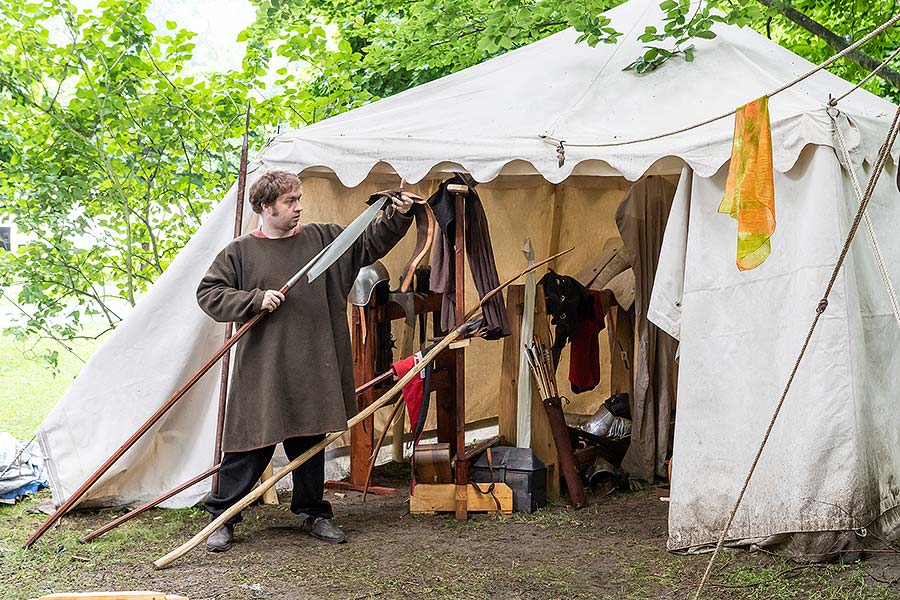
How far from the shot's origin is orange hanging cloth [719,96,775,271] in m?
3.23

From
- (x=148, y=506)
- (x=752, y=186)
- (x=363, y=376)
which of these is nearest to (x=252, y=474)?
(x=148, y=506)

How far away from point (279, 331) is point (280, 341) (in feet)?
0.12

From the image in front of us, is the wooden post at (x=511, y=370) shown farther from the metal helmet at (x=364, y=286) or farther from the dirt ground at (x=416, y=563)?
the metal helmet at (x=364, y=286)

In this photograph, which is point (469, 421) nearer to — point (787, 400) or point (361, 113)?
point (361, 113)

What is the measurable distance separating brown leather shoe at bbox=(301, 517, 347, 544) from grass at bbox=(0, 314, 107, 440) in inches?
101

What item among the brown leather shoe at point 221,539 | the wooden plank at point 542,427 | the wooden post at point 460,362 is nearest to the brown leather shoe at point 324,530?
the brown leather shoe at point 221,539

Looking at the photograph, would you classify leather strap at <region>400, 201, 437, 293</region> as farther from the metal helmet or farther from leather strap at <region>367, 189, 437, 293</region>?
the metal helmet

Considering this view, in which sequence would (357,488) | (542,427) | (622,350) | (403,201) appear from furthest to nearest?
(622,350)
(357,488)
(542,427)
(403,201)

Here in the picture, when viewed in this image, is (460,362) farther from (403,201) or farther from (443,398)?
(403,201)

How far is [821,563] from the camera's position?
3691 mm

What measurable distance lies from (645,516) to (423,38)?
11.7 ft

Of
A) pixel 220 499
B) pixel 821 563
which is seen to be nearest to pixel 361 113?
pixel 220 499

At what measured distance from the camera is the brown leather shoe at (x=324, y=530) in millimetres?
4234

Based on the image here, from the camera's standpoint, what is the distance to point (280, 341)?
13.1 ft
